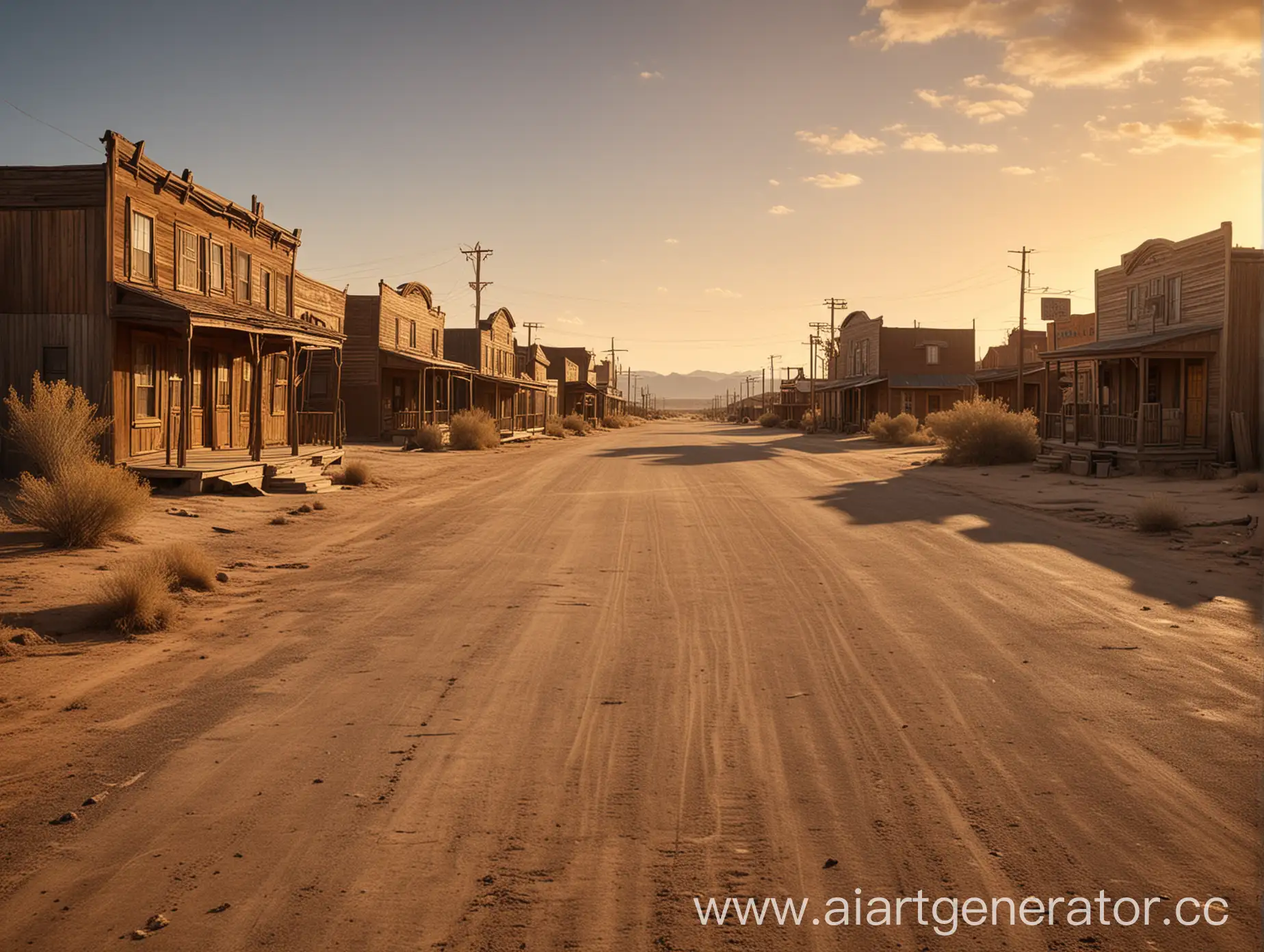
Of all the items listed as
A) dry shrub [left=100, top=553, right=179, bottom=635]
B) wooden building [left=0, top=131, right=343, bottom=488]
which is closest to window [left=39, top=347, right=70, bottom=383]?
wooden building [left=0, top=131, right=343, bottom=488]

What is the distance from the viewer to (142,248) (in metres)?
18.7

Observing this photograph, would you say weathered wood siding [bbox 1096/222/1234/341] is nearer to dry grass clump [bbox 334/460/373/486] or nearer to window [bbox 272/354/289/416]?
dry grass clump [bbox 334/460/373/486]

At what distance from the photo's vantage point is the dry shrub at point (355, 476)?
72.1ft

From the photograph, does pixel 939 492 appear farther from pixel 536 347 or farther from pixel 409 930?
pixel 536 347

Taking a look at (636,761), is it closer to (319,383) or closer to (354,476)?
(354,476)

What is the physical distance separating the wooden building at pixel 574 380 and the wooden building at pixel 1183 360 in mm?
53061

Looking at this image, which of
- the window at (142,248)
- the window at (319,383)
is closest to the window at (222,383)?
the window at (142,248)

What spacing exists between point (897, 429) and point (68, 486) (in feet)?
128

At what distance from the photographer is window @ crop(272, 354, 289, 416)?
27594 mm

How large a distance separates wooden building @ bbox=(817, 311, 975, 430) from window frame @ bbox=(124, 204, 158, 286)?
45.6 m

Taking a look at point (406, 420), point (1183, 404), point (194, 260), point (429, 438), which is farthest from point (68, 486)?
point (406, 420)

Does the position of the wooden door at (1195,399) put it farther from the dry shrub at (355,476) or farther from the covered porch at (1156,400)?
the dry shrub at (355,476)

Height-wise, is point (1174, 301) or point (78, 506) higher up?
point (1174, 301)

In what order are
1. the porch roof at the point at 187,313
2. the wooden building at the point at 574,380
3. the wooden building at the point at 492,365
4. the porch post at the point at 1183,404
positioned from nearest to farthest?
1. the porch roof at the point at 187,313
2. the porch post at the point at 1183,404
3. the wooden building at the point at 492,365
4. the wooden building at the point at 574,380
